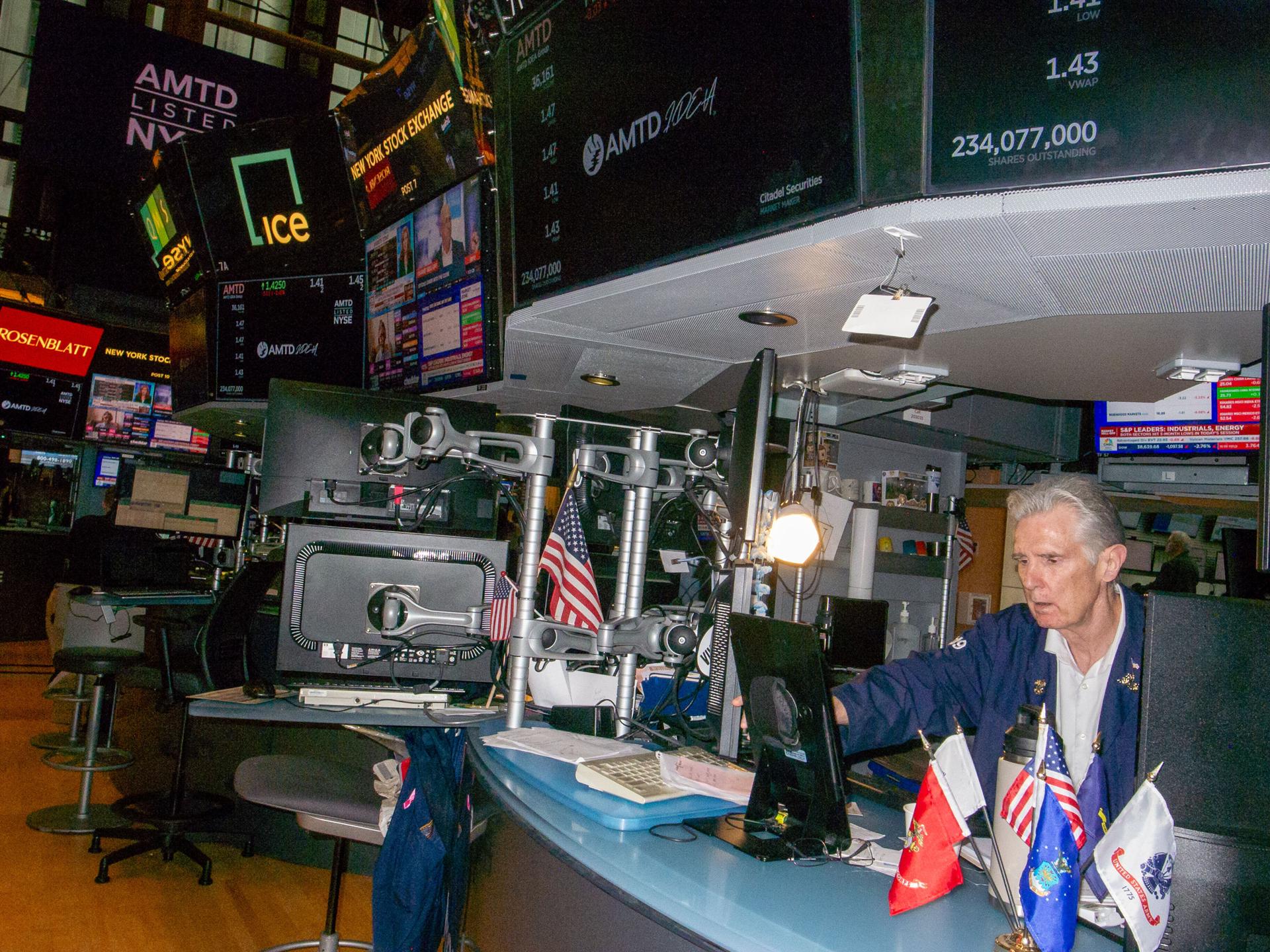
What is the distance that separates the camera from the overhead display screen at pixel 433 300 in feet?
12.4

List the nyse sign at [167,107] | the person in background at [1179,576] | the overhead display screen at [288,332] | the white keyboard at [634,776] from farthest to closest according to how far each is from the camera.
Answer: the nyse sign at [167,107], the overhead display screen at [288,332], the person in background at [1179,576], the white keyboard at [634,776]

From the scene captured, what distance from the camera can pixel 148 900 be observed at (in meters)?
3.71

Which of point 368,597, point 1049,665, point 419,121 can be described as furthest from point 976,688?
point 419,121

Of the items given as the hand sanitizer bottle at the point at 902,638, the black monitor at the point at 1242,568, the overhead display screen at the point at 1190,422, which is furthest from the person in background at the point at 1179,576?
the black monitor at the point at 1242,568

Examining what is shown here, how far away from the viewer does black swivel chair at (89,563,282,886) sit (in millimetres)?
4043

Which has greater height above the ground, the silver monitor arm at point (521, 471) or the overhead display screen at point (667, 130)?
the overhead display screen at point (667, 130)

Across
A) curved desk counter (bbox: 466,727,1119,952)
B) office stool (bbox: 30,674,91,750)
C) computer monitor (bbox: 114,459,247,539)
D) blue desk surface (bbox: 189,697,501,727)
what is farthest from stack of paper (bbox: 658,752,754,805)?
computer monitor (bbox: 114,459,247,539)

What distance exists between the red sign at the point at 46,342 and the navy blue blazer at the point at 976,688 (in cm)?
796

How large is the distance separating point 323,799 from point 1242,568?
8.57 ft

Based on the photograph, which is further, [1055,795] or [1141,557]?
[1141,557]

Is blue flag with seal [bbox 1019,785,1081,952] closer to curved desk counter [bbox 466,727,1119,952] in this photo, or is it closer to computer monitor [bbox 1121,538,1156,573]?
curved desk counter [bbox 466,727,1119,952]

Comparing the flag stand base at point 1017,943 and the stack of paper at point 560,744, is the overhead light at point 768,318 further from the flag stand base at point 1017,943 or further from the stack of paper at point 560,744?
the flag stand base at point 1017,943

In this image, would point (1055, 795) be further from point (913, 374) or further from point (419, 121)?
point (419, 121)

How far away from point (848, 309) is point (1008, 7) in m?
0.86
